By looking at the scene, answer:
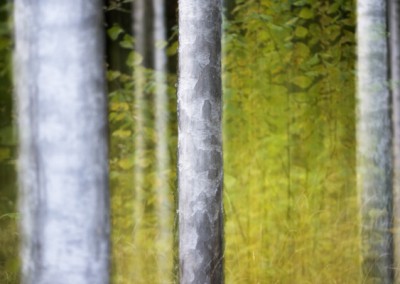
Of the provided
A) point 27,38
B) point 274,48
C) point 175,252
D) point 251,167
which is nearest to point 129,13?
point 274,48

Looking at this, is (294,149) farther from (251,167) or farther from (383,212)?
(383,212)

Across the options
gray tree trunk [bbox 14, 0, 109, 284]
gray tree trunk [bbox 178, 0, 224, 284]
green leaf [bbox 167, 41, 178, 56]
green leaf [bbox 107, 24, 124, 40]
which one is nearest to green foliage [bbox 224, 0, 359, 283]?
green leaf [bbox 167, 41, 178, 56]

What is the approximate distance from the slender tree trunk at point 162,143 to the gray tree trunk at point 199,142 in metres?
1.14

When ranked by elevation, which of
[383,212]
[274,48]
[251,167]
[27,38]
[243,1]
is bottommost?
[383,212]

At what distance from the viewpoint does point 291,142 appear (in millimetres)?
4691

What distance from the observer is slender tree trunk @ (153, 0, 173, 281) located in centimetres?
438

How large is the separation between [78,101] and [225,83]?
258cm

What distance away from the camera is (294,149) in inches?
185

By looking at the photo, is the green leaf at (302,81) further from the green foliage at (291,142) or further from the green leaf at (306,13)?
the green leaf at (306,13)

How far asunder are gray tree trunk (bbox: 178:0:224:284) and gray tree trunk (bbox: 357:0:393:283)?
1580mm

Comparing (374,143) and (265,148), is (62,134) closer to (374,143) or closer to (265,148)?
(265,148)

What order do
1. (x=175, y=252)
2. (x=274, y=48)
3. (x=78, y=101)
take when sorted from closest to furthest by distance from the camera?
(x=78, y=101)
(x=175, y=252)
(x=274, y=48)

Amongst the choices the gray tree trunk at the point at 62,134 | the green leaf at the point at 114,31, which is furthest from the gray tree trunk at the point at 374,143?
the gray tree trunk at the point at 62,134

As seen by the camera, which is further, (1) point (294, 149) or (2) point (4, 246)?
(1) point (294, 149)
